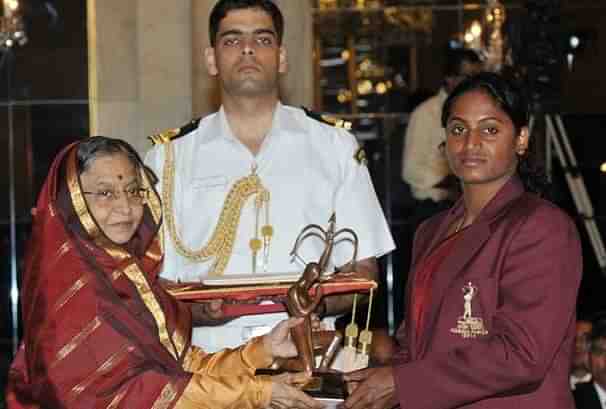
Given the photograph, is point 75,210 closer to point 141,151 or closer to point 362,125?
point 141,151

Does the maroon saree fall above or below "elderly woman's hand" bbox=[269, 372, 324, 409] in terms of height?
above

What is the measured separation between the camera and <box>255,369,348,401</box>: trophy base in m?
4.43

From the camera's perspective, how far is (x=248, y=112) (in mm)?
5422

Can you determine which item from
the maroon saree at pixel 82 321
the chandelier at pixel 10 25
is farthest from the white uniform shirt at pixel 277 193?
the chandelier at pixel 10 25

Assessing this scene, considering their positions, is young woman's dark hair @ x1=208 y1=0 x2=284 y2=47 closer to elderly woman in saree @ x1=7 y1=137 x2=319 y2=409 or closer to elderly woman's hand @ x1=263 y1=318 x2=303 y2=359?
elderly woman in saree @ x1=7 y1=137 x2=319 y2=409

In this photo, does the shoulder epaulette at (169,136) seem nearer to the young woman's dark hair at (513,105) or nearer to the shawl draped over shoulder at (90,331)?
the shawl draped over shoulder at (90,331)

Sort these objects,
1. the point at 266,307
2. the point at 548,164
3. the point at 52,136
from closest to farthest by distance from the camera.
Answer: the point at 266,307 < the point at 52,136 < the point at 548,164

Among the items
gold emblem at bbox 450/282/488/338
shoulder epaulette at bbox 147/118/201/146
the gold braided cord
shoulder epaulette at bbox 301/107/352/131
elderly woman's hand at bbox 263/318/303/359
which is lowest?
elderly woman's hand at bbox 263/318/303/359

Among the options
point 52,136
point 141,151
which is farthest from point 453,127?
point 52,136

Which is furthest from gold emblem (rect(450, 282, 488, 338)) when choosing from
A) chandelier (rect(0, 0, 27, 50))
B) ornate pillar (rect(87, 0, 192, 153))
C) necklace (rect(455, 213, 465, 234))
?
chandelier (rect(0, 0, 27, 50))

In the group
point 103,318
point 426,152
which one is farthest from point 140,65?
point 103,318

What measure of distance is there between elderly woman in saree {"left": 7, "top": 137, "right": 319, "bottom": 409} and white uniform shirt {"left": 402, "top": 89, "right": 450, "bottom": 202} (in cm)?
594

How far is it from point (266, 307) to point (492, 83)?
112 centimetres

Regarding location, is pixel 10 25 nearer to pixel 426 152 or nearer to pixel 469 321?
pixel 426 152
